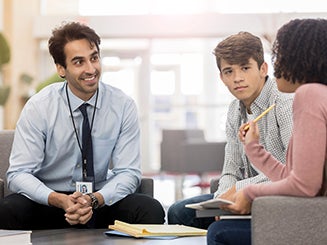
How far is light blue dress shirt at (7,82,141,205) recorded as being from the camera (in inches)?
135

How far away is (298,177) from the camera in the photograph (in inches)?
79.4

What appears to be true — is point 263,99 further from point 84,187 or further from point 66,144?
point 66,144

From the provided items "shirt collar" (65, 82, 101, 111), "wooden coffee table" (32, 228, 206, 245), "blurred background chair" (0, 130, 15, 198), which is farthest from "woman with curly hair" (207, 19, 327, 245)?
"blurred background chair" (0, 130, 15, 198)

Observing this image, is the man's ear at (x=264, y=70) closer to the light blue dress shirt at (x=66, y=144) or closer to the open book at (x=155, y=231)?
the open book at (x=155, y=231)

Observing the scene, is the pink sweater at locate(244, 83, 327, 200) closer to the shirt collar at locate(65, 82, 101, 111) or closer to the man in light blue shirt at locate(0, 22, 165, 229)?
the man in light blue shirt at locate(0, 22, 165, 229)

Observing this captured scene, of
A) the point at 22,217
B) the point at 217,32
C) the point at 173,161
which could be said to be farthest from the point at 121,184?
the point at 217,32

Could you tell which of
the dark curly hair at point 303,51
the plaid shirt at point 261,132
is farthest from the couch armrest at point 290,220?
the plaid shirt at point 261,132

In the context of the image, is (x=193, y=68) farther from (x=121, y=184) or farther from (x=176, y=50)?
(x=121, y=184)

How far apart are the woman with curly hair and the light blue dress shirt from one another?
1.17m

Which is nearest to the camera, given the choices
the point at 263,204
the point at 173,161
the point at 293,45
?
the point at 263,204

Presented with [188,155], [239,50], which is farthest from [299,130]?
[188,155]

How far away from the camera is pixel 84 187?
3.23 m

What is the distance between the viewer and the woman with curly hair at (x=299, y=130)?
6.57ft

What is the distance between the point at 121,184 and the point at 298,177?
1428 mm
